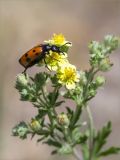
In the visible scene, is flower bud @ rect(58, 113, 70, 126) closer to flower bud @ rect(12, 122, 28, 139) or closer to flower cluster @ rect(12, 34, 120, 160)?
flower cluster @ rect(12, 34, 120, 160)

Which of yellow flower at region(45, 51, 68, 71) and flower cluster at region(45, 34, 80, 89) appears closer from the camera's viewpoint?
flower cluster at region(45, 34, 80, 89)

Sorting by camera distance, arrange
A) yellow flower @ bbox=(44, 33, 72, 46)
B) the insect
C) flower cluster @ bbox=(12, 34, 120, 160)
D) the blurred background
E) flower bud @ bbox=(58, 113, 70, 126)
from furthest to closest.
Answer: the blurred background → yellow flower @ bbox=(44, 33, 72, 46) → the insect → flower cluster @ bbox=(12, 34, 120, 160) → flower bud @ bbox=(58, 113, 70, 126)

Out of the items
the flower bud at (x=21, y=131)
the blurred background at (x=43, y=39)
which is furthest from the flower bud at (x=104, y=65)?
the blurred background at (x=43, y=39)

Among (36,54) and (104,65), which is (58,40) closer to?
(36,54)

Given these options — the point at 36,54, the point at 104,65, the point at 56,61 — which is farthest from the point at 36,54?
the point at 104,65

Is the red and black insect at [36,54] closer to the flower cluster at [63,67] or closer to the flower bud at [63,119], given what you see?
the flower cluster at [63,67]

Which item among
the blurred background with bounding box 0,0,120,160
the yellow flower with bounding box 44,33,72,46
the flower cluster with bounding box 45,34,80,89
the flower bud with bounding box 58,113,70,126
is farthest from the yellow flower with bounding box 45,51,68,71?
the blurred background with bounding box 0,0,120,160

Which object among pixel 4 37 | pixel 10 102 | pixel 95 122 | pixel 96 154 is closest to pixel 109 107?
pixel 95 122
